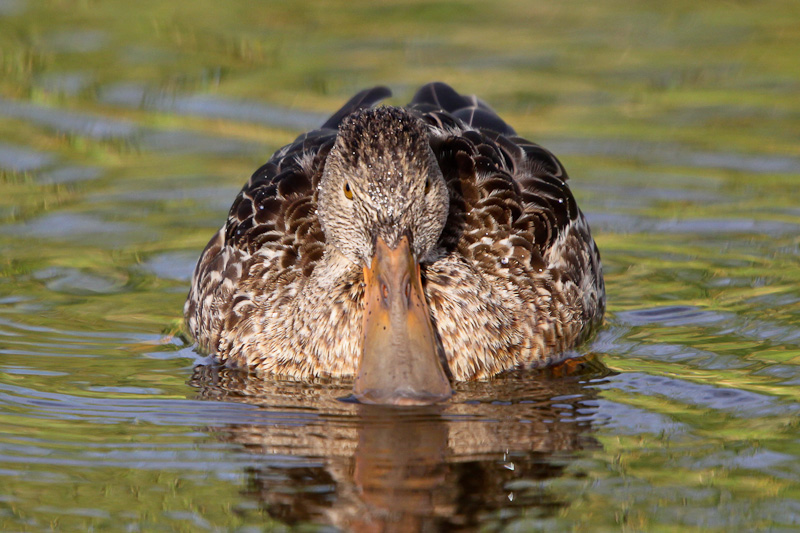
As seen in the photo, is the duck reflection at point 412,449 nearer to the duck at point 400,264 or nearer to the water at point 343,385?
the water at point 343,385

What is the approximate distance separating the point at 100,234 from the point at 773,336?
18.1 ft

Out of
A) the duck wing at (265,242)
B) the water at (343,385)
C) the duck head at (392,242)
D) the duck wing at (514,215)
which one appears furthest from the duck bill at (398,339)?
the duck wing at (265,242)

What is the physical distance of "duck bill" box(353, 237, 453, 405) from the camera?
7691mm

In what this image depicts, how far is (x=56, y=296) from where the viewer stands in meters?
10.1

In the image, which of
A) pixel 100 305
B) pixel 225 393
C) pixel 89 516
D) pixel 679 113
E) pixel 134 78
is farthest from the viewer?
pixel 134 78

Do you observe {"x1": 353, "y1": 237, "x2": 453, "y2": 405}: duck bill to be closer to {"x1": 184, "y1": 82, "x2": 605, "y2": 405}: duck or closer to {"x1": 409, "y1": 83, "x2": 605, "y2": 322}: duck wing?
{"x1": 184, "y1": 82, "x2": 605, "y2": 405}: duck

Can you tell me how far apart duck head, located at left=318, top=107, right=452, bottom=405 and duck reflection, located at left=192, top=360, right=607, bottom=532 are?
0.18 meters

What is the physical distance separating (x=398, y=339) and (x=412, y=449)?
80 centimetres

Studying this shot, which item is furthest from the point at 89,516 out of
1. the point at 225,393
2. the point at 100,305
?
the point at 100,305

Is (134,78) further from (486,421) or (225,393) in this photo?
(486,421)

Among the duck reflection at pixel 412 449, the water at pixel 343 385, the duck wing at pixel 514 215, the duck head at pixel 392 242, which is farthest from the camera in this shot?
the duck wing at pixel 514 215

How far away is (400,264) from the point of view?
7.67m

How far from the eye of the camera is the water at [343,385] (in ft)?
21.7

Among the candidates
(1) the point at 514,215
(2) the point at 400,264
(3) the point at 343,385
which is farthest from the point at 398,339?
(1) the point at 514,215
